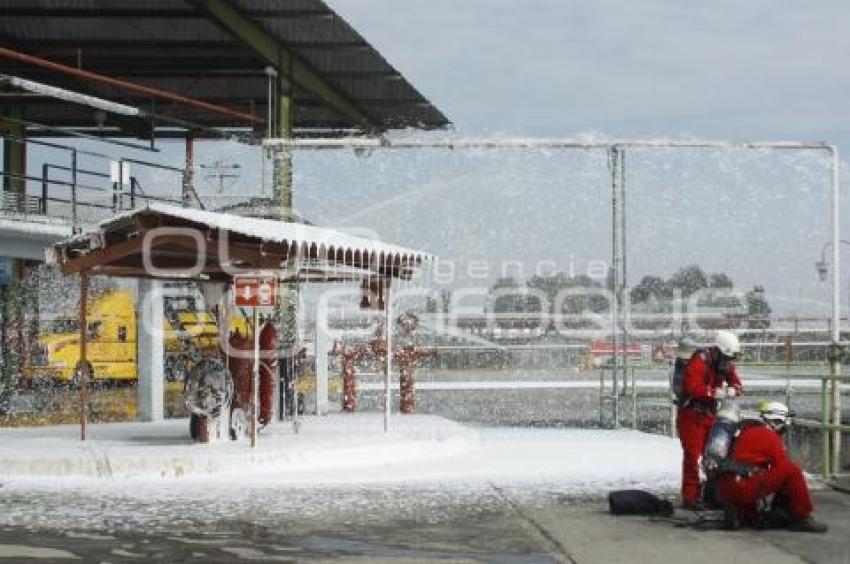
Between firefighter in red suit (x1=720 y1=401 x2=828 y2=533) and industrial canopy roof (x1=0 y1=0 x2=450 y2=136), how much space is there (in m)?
15.7

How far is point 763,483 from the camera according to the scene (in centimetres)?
1052

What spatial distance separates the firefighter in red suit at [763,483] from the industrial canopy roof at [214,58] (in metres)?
15.7

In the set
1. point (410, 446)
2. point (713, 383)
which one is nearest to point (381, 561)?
point (713, 383)

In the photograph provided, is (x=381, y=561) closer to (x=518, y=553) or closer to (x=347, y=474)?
(x=518, y=553)

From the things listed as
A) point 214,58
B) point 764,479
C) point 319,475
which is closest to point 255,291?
point 319,475

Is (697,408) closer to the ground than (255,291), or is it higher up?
closer to the ground

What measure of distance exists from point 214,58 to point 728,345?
65.4 ft

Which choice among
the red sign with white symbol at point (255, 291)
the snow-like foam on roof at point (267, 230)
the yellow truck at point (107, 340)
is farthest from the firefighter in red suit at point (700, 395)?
the yellow truck at point (107, 340)

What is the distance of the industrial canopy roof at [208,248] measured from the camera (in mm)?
15578

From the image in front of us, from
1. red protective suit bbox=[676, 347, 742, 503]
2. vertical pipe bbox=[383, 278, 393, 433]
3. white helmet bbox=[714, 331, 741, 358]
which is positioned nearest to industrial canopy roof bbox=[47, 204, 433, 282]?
vertical pipe bbox=[383, 278, 393, 433]

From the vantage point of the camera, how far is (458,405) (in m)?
32.6

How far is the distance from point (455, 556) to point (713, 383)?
3499 millimetres

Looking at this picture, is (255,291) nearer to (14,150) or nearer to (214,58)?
(214,58)

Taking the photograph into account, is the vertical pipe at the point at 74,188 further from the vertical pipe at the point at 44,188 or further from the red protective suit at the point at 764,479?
the red protective suit at the point at 764,479
